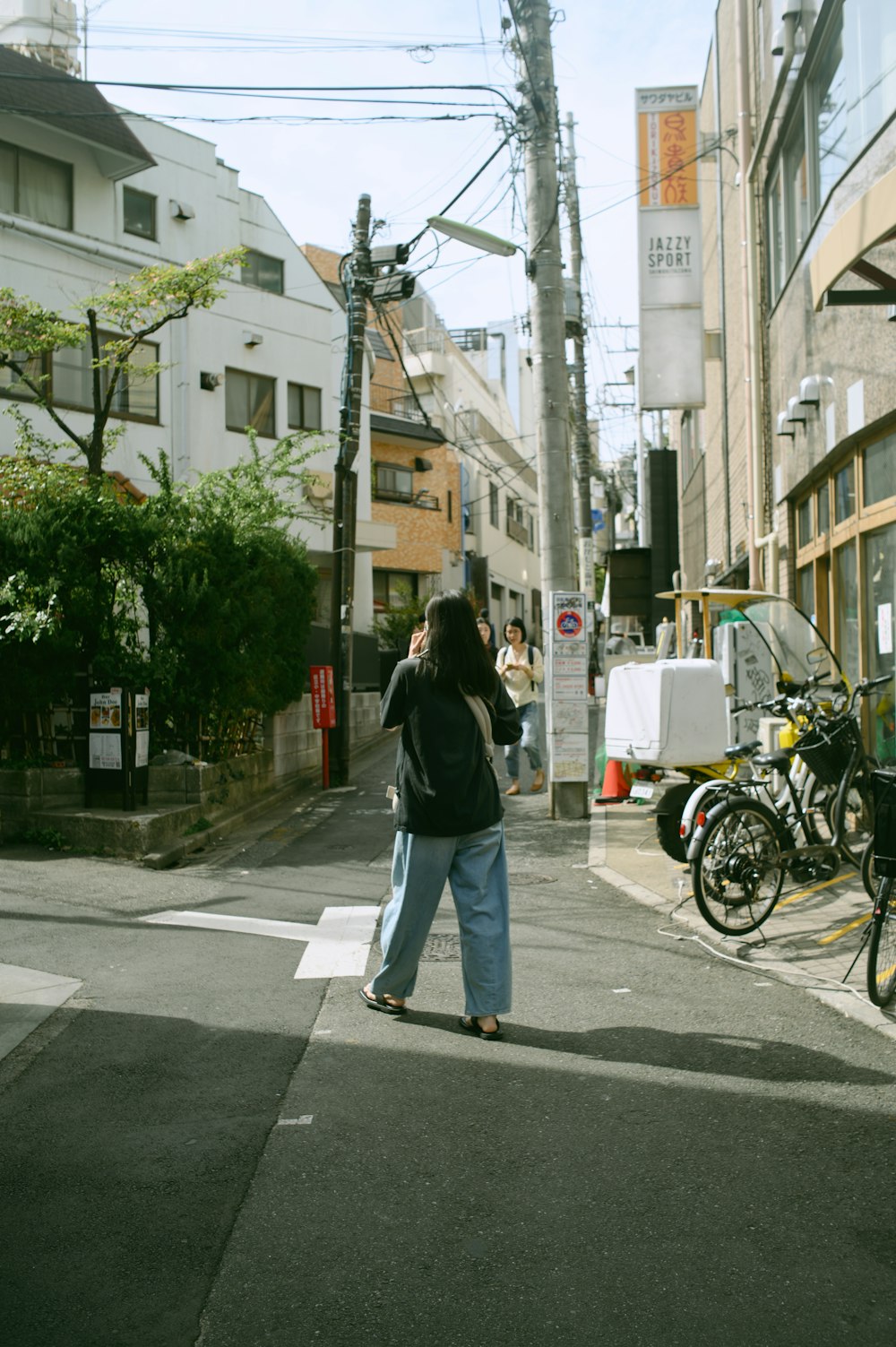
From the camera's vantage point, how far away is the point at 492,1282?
3029mm

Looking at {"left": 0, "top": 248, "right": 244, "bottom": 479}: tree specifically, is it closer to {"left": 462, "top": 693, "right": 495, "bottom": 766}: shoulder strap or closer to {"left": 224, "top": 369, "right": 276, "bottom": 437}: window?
{"left": 462, "top": 693, "right": 495, "bottom": 766}: shoulder strap

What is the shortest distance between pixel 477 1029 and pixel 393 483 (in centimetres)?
3279

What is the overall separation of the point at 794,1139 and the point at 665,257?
1567 cm

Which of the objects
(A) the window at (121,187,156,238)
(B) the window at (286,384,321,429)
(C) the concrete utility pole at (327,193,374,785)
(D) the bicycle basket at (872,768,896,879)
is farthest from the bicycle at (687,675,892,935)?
(B) the window at (286,384,321,429)

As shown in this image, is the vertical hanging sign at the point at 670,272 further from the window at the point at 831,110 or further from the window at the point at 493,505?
the window at the point at 493,505

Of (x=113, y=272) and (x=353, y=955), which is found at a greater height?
(x=113, y=272)

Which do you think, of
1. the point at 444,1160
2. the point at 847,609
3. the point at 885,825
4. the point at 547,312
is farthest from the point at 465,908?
the point at 547,312

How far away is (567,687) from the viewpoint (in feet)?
38.5

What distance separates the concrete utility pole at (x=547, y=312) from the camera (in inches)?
465

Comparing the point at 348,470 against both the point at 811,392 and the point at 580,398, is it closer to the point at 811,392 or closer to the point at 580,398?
the point at 811,392

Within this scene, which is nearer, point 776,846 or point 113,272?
point 776,846

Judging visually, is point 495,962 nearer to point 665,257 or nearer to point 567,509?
point 567,509

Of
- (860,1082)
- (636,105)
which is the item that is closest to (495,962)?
(860,1082)

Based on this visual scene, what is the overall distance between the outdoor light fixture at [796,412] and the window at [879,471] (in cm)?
161
